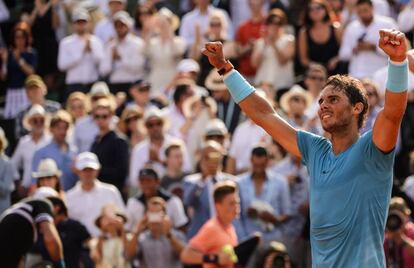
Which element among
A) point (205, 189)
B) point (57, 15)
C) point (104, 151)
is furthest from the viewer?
point (57, 15)

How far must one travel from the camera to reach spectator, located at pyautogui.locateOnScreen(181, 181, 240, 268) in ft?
34.5

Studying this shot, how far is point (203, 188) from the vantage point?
1245 centimetres

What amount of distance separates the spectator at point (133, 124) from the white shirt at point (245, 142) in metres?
1.14

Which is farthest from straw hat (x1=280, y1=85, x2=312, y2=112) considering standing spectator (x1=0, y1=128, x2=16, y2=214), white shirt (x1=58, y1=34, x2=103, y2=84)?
standing spectator (x1=0, y1=128, x2=16, y2=214)

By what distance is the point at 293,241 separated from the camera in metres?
12.6

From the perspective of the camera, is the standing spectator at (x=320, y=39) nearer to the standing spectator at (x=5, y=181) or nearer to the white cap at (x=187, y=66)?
the white cap at (x=187, y=66)

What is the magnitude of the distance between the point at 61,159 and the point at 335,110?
7.76 meters

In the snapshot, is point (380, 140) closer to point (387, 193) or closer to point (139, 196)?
point (387, 193)

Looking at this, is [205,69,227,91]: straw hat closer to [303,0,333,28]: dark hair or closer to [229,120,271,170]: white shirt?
[229,120,271,170]: white shirt

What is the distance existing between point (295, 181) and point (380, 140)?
22.8 ft

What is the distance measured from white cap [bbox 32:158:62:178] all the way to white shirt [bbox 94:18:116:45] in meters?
4.73

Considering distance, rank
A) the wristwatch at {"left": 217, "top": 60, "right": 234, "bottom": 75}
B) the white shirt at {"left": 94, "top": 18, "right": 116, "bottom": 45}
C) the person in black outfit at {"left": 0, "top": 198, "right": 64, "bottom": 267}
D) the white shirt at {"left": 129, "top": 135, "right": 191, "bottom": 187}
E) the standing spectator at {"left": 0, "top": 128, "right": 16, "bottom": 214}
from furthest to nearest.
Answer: the white shirt at {"left": 94, "top": 18, "right": 116, "bottom": 45}
the white shirt at {"left": 129, "top": 135, "right": 191, "bottom": 187}
the standing spectator at {"left": 0, "top": 128, "right": 16, "bottom": 214}
the person in black outfit at {"left": 0, "top": 198, "right": 64, "bottom": 267}
the wristwatch at {"left": 217, "top": 60, "right": 234, "bottom": 75}

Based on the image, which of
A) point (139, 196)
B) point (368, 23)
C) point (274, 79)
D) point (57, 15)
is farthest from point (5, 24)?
point (139, 196)

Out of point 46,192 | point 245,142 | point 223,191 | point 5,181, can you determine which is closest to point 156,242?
point 223,191
